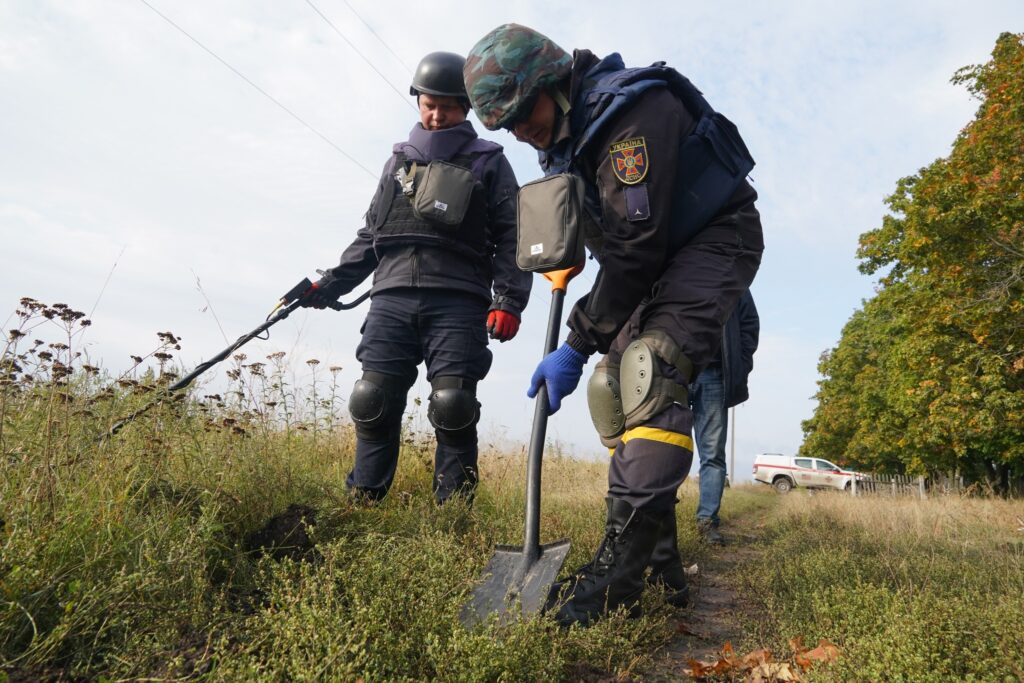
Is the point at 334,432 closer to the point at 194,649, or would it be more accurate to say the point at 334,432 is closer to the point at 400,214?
the point at 400,214

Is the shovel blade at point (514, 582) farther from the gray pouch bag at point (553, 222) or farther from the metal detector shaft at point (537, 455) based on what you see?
the gray pouch bag at point (553, 222)

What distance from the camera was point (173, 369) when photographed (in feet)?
12.8

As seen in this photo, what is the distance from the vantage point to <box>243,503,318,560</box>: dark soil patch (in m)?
2.63

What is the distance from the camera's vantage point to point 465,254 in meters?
3.73

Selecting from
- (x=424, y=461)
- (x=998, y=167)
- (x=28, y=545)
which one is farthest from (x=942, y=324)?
(x=28, y=545)

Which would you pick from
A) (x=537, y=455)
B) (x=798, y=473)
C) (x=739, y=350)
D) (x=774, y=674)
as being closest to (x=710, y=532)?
(x=739, y=350)

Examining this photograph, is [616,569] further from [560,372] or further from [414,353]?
[414,353]

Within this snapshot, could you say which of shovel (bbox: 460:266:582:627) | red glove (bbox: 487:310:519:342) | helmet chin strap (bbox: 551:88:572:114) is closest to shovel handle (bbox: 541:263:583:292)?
shovel (bbox: 460:266:582:627)

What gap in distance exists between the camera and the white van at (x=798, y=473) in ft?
97.3

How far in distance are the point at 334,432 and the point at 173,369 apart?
1.44 metres

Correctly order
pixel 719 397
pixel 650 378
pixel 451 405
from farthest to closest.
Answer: pixel 719 397 < pixel 451 405 < pixel 650 378

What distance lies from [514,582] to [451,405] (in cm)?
132

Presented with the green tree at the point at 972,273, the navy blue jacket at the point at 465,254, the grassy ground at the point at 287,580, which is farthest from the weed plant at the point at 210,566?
the green tree at the point at 972,273

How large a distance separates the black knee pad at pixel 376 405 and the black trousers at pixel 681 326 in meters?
1.44
